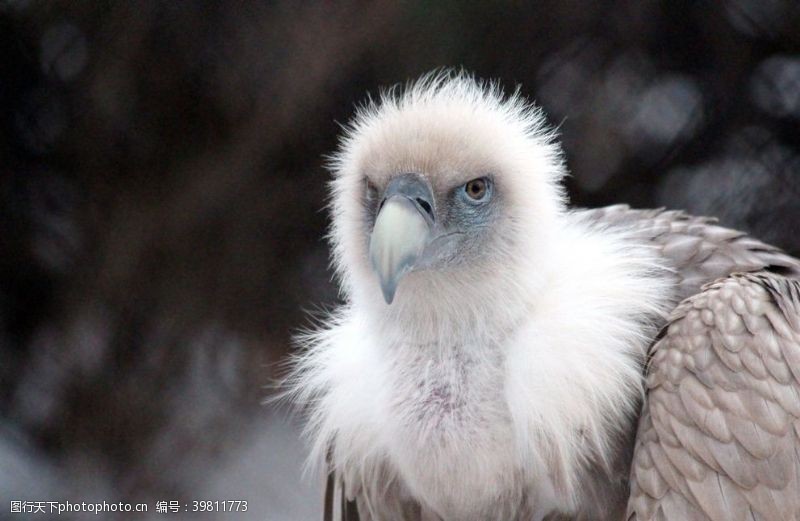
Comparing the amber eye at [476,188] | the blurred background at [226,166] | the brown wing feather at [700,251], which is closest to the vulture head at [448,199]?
the amber eye at [476,188]

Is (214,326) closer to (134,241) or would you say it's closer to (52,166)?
(134,241)

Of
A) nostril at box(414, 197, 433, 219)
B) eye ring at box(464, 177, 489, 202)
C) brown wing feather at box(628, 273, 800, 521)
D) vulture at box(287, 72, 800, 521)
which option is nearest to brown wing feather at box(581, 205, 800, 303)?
vulture at box(287, 72, 800, 521)

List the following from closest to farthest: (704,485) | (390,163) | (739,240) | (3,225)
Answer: (704,485) < (390,163) < (739,240) < (3,225)

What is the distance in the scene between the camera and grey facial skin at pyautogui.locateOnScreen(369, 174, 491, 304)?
1632mm

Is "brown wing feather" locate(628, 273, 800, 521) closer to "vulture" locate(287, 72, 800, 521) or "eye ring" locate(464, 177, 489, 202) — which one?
"vulture" locate(287, 72, 800, 521)

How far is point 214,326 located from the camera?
3.13m

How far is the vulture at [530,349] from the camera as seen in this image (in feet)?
5.56

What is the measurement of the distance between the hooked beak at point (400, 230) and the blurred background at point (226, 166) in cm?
121

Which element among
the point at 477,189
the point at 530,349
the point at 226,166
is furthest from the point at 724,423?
the point at 226,166

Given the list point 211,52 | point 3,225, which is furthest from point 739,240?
point 3,225

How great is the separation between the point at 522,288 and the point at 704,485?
1.44 ft

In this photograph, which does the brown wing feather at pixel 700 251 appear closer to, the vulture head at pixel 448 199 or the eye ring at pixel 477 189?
the vulture head at pixel 448 199

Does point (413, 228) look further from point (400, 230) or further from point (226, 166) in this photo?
point (226, 166)

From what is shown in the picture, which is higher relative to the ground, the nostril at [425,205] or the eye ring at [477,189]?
the eye ring at [477,189]
